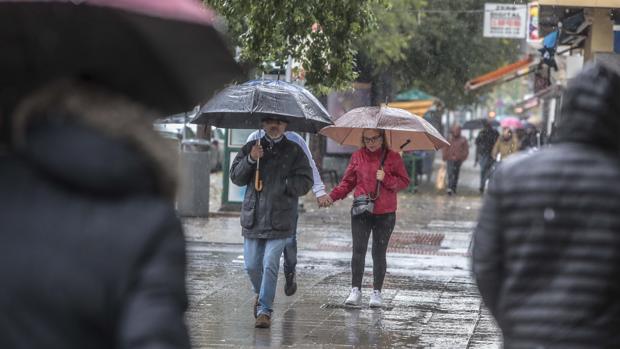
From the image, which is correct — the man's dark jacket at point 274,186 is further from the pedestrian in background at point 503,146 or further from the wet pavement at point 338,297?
the pedestrian in background at point 503,146

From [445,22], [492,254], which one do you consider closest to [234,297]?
[492,254]

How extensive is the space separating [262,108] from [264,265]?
123cm

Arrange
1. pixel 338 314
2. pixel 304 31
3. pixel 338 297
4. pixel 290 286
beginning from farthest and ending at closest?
1. pixel 338 297
2. pixel 304 31
3. pixel 290 286
4. pixel 338 314

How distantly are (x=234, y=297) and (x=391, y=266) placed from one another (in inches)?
122

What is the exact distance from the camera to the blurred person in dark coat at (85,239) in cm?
213

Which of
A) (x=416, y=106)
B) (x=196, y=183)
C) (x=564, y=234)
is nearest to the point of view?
(x=564, y=234)

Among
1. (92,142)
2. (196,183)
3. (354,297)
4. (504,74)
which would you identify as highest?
(504,74)

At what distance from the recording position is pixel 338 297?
10.4m

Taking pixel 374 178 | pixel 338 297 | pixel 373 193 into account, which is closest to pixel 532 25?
pixel 338 297

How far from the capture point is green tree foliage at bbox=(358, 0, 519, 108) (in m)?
28.6

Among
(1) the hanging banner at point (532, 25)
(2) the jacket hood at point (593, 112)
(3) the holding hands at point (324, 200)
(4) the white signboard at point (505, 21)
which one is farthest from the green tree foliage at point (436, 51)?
(2) the jacket hood at point (593, 112)

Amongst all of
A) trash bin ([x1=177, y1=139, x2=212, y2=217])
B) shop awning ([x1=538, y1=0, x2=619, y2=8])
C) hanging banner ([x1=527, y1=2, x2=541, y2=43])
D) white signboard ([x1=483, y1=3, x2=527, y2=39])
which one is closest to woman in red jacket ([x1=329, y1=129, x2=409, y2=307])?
shop awning ([x1=538, y1=0, x2=619, y2=8])

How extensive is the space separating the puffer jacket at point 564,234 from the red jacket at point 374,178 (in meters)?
6.01

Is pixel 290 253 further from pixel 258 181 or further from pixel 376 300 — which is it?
pixel 376 300
